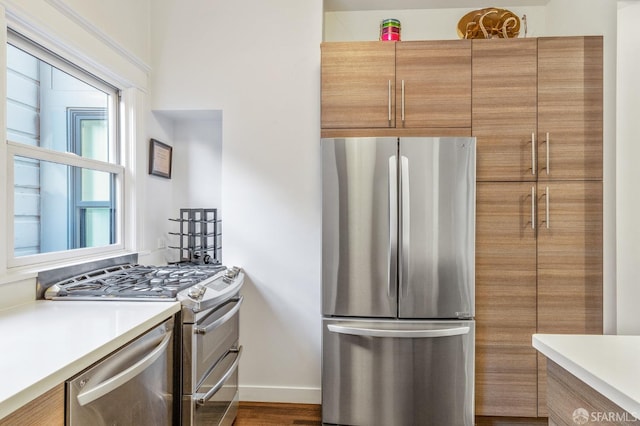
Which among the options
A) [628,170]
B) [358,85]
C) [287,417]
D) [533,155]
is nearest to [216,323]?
[287,417]

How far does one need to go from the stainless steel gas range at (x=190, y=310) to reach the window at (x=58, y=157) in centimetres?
19

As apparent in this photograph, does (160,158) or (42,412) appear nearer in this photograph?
(42,412)

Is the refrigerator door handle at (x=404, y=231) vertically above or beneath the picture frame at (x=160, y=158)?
beneath

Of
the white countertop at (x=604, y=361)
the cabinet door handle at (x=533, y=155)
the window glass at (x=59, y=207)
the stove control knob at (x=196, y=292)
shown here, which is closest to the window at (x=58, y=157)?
the window glass at (x=59, y=207)

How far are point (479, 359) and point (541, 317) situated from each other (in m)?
0.44

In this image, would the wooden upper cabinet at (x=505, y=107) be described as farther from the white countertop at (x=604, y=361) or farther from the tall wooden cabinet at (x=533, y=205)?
the white countertop at (x=604, y=361)

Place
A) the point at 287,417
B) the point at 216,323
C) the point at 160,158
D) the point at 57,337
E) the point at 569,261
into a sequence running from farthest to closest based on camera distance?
the point at 160,158, the point at 287,417, the point at 569,261, the point at 216,323, the point at 57,337

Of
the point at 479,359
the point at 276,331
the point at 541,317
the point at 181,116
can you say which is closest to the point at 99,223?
the point at 181,116

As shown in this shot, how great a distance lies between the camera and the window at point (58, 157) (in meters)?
1.61

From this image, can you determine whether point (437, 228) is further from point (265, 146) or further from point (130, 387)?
point (130, 387)

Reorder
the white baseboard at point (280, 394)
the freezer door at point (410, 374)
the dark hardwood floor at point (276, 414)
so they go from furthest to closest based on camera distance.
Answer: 1. the white baseboard at point (280, 394)
2. the dark hardwood floor at point (276, 414)
3. the freezer door at point (410, 374)

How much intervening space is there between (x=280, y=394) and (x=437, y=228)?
1518 millimetres

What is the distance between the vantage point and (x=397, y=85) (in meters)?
2.23

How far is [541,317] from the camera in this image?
215cm
